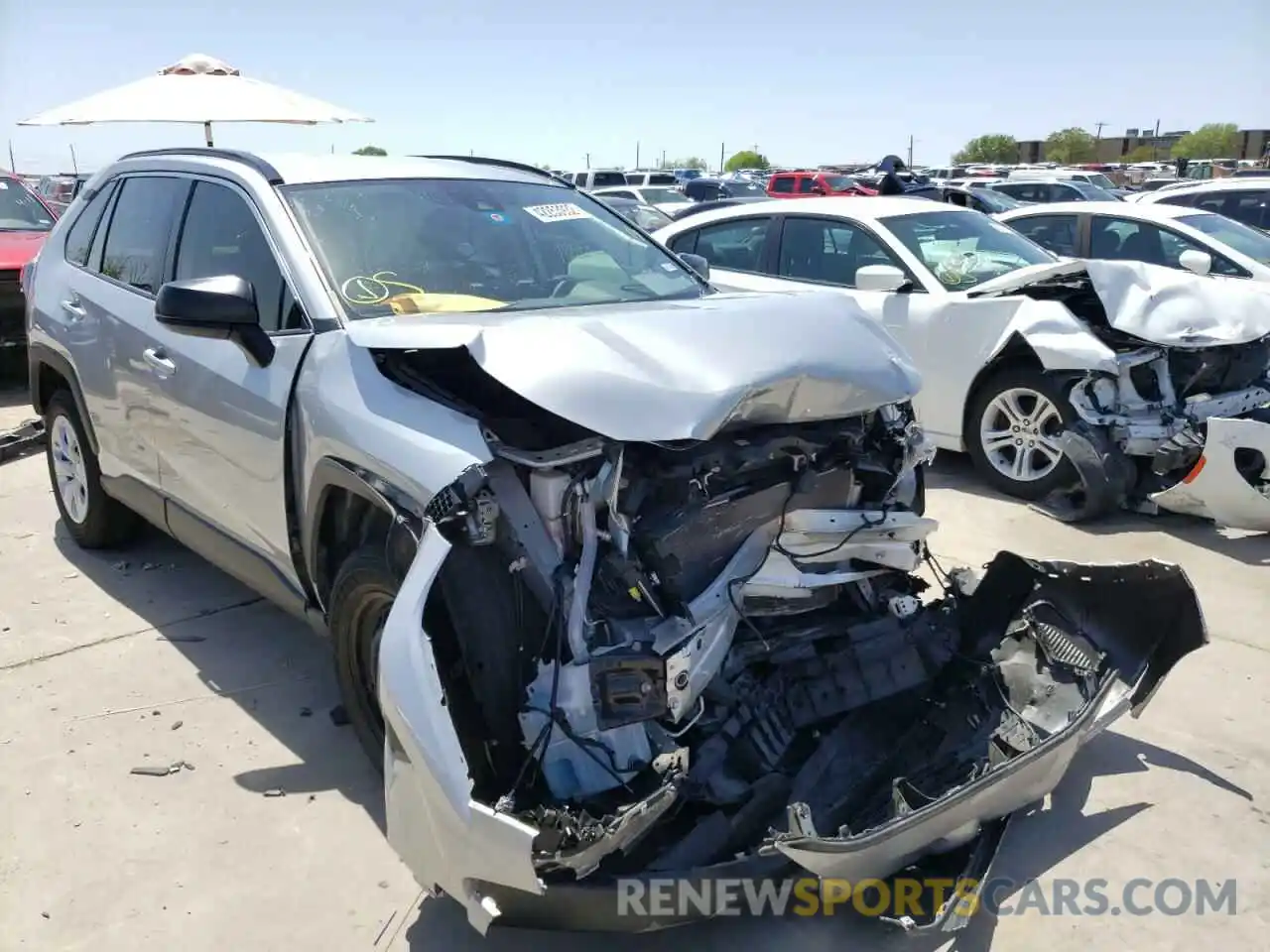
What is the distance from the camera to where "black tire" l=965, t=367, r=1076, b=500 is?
5.88m

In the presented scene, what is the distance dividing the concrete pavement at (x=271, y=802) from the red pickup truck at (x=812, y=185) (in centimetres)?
1906

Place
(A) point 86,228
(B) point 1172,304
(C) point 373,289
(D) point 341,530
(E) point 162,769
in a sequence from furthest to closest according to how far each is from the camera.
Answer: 1. (B) point 1172,304
2. (A) point 86,228
3. (E) point 162,769
4. (C) point 373,289
5. (D) point 341,530

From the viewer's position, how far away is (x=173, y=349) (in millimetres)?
3871

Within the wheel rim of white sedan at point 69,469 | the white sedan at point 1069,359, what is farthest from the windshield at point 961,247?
the wheel rim of white sedan at point 69,469

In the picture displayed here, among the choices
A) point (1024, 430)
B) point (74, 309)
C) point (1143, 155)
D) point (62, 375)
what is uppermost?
point (1143, 155)

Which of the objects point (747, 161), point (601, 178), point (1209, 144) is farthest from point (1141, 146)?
point (601, 178)

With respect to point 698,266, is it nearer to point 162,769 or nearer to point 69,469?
point 162,769

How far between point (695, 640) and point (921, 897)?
0.84 m

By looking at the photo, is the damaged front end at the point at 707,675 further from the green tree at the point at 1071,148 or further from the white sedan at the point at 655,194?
the green tree at the point at 1071,148

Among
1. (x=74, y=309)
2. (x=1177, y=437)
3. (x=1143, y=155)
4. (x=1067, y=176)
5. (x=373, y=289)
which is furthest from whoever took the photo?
(x=1143, y=155)

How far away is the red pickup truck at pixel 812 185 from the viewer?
2280cm

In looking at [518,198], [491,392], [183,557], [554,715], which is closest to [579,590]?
[554,715]

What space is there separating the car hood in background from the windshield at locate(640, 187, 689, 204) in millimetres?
13905

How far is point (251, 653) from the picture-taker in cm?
432
